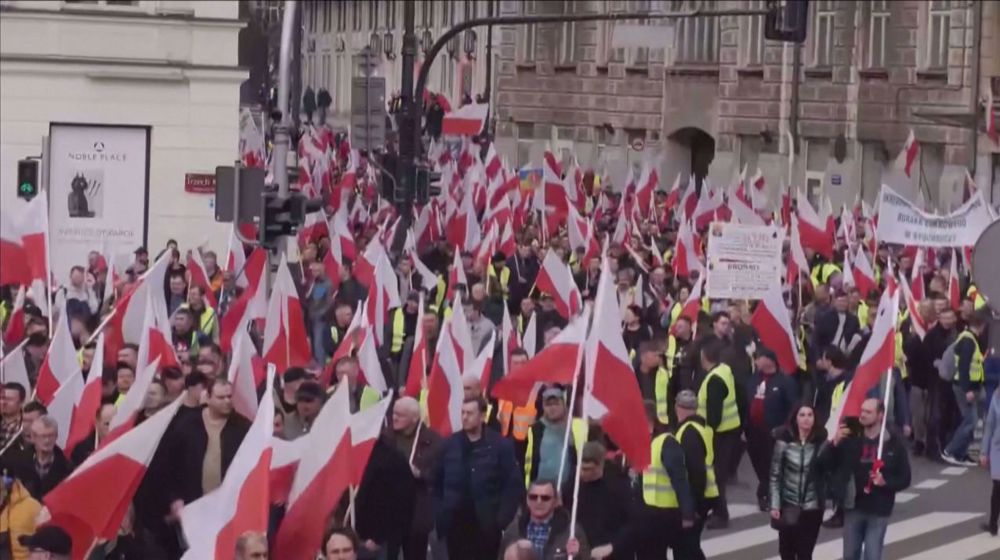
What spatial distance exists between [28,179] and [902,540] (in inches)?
510

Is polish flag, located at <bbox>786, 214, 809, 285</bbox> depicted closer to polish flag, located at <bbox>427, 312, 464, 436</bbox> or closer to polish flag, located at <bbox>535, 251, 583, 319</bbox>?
polish flag, located at <bbox>535, 251, 583, 319</bbox>

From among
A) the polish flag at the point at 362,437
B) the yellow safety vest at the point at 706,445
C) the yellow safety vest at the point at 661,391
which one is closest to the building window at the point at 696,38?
the yellow safety vest at the point at 661,391

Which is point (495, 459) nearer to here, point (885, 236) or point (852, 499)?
point (852, 499)

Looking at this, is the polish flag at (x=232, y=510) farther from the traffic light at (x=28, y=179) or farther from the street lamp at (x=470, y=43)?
the street lamp at (x=470, y=43)

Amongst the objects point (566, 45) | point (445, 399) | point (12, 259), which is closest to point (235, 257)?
point (12, 259)

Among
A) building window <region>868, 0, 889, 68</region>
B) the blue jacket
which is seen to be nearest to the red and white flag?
the blue jacket

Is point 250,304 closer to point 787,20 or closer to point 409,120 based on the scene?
point 787,20

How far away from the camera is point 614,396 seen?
45.0ft

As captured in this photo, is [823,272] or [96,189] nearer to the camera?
[823,272]

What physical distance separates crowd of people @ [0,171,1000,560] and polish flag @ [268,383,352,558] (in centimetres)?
12

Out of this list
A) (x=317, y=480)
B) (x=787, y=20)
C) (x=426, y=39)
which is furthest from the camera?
(x=426, y=39)

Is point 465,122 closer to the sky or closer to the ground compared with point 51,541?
closer to the sky

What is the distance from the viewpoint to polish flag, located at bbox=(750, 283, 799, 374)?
20.3 m

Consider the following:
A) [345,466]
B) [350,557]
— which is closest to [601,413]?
[345,466]
